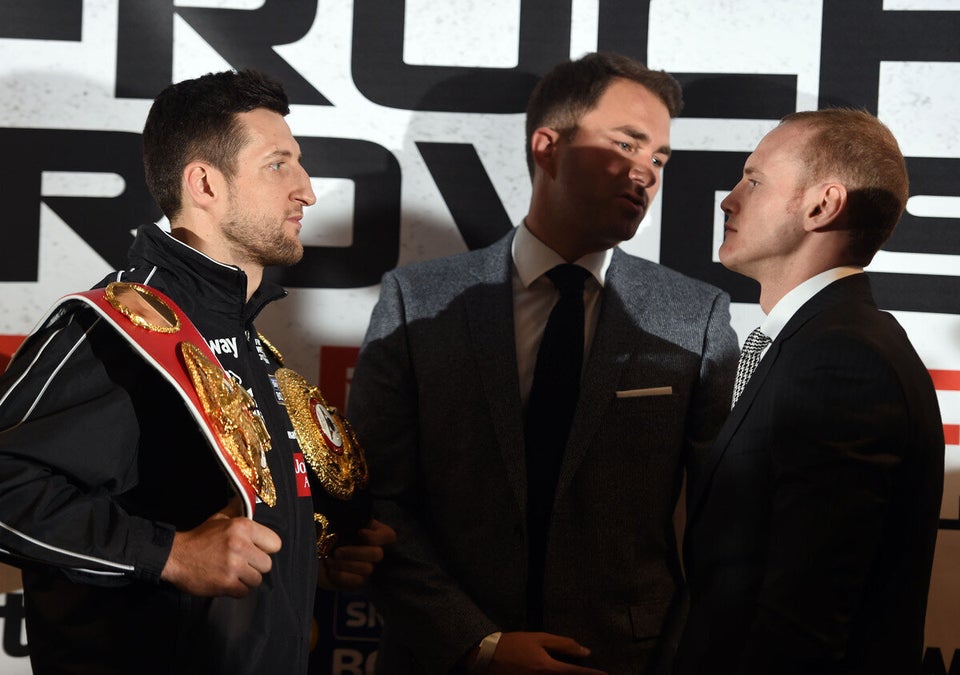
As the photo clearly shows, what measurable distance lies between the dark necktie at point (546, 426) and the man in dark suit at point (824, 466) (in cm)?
42

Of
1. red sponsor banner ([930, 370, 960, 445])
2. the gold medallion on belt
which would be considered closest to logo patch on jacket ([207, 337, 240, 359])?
the gold medallion on belt

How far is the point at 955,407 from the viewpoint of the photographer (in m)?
2.56

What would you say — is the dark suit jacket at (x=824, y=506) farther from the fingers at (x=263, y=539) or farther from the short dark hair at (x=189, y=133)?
the short dark hair at (x=189, y=133)

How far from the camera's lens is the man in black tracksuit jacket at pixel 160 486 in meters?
1.43

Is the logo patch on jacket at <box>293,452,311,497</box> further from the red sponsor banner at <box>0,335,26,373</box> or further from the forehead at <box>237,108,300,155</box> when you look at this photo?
the red sponsor banner at <box>0,335,26,373</box>

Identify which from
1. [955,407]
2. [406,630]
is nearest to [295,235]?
[406,630]

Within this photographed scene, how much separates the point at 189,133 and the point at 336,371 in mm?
940

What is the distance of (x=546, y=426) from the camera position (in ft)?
6.95

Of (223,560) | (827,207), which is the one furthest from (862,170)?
(223,560)

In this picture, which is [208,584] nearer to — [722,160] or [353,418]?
[353,418]

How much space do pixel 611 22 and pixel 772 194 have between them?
37.0 inches

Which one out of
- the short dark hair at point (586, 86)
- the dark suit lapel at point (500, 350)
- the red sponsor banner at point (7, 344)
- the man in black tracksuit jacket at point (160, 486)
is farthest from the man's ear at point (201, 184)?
the red sponsor banner at point (7, 344)

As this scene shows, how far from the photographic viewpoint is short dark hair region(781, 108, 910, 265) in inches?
69.2

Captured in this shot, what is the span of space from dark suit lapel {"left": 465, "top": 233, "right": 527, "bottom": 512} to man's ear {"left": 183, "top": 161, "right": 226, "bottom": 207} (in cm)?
63
